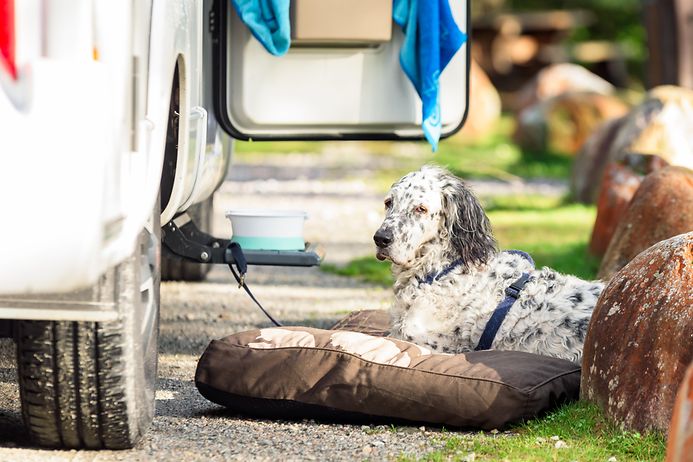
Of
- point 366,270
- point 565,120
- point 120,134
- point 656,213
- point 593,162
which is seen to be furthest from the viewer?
point 565,120

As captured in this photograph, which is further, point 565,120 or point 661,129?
point 565,120

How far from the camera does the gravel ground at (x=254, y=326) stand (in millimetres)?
4059

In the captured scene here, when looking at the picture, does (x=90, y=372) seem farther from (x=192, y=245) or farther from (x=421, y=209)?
(x=192, y=245)

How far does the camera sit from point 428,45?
17.9 feet

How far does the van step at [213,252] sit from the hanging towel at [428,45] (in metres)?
0.82

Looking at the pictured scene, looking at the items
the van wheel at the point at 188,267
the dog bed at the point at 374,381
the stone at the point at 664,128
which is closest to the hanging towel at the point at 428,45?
the dog bed at the point at 374,381

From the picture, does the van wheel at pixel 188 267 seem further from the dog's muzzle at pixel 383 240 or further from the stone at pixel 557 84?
the stone at pixel 557 84

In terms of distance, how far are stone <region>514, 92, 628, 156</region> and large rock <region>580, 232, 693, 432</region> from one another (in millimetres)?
12963

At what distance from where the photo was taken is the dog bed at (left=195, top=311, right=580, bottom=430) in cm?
433

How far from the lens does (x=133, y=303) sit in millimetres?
3564

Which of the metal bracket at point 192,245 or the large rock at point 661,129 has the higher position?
the large rock at point 661,129

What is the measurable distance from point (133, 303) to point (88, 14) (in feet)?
3.23

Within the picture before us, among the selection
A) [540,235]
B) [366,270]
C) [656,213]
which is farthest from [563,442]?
[540,235]

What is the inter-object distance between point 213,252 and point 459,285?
49.5 inches
